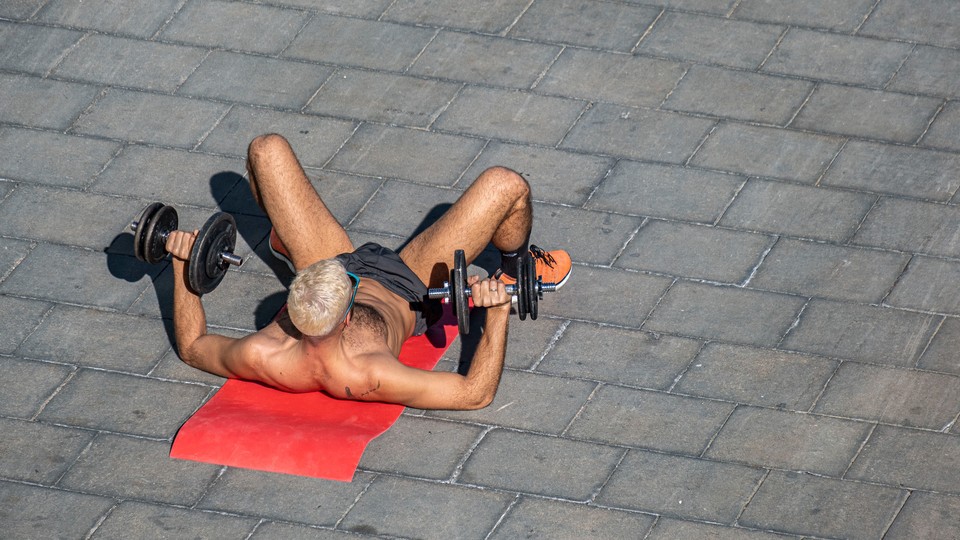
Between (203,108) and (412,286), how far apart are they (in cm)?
222

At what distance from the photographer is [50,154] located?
766cm

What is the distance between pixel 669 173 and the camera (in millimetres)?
7508

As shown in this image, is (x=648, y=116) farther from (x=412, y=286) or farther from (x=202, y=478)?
(x=202, y=478)

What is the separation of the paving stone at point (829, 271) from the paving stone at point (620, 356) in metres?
0.64

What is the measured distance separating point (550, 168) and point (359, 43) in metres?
1.63

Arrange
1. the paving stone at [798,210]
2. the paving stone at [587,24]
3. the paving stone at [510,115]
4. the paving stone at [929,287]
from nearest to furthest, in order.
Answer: the paving stone at [929,287] < the paving stone at [798,210] < the paving stone at [510,115] < the paving stone at [587,24]

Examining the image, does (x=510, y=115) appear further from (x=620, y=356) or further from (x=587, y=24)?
(x=620, y=356)

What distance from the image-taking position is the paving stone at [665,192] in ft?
23.9

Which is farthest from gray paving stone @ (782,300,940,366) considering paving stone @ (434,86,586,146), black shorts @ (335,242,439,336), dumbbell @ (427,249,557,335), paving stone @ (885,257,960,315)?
paving stone @ (434,86,586,146)

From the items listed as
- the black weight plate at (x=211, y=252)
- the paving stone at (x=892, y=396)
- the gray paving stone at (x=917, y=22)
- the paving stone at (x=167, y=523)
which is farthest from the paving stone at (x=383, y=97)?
the paving stone at (x=167, y=523)

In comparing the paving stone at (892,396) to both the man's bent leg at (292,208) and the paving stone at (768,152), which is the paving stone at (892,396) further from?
the man's bent leg at (292,208)

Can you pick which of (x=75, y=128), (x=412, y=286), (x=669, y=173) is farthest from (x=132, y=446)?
(x=669, y=173)

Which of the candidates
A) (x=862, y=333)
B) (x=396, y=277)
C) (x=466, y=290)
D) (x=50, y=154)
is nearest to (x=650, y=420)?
(x=466, y=290)

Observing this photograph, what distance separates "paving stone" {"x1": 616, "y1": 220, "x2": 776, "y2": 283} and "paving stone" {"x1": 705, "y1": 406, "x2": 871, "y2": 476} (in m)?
0.96
